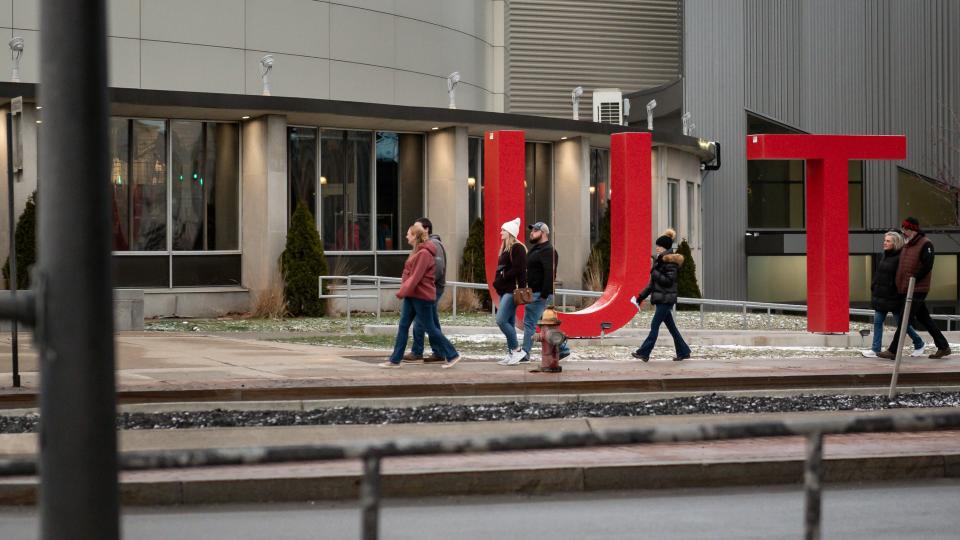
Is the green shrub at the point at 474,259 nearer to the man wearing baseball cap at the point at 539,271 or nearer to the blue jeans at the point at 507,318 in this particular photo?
the man wearing baseball cap at the point at 539,271

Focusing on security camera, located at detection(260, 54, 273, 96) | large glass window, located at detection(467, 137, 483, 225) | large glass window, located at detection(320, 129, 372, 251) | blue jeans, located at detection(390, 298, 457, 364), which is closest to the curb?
blue jeans, located at detection(390, 298, 457, 364)

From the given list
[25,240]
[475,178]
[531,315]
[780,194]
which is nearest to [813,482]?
[531,315]

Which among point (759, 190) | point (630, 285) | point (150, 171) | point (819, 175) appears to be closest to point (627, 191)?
point (630, 285)

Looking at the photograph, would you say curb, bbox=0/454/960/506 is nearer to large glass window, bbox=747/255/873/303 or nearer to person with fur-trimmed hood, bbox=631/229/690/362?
person with fur-trimmed hood, bbox=631/229/690/362

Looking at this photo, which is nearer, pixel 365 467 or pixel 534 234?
pixel 365 467

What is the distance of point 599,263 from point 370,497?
28205mm

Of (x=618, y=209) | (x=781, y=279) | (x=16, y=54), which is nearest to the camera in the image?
(x=618, y=209)

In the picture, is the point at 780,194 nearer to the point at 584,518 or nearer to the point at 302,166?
the point at 302,166

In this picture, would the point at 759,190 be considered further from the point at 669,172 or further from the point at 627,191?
the point at 627,191

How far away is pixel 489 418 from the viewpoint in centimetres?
1184

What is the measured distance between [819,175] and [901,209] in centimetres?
2621

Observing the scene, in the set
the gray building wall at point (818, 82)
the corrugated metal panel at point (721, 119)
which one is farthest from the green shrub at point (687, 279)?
the gray building wall at point (818, 82)

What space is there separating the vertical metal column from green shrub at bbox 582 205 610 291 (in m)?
28.3

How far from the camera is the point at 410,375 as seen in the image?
579 inches
